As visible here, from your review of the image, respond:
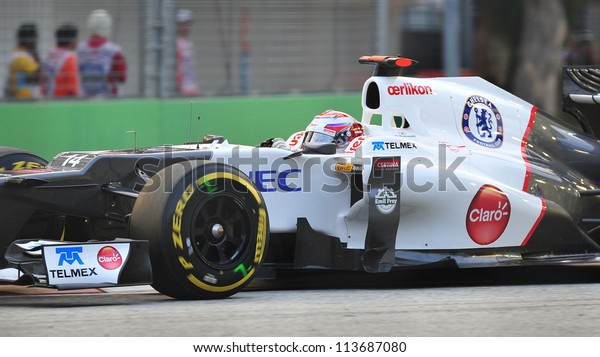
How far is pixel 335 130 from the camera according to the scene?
7.76m

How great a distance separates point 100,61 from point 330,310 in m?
5.60

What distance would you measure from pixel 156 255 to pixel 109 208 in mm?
742

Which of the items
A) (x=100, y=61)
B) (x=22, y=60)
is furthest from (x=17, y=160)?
(x=100, y=61)

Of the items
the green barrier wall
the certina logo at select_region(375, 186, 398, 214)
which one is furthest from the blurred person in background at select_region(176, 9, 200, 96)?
the certina logo at select_region(375, 186, 398, 214)

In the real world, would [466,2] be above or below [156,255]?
above

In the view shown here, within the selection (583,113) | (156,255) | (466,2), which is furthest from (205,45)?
(156,255)

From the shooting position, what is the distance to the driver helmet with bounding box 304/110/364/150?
7.74m

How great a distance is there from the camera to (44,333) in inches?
212

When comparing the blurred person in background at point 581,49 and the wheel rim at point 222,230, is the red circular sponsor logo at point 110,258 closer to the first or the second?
the wheel rim at point 222,230

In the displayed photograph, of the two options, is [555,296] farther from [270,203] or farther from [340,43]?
[340,43]

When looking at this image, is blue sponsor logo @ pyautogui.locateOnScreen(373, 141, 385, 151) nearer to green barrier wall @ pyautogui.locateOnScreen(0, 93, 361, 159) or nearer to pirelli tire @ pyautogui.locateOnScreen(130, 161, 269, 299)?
pirelli tire @ pyautogui.locateOnScreen(130, 161, 269, 299)

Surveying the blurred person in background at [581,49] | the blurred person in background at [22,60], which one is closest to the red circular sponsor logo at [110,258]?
the blurred person in background at [22,60]

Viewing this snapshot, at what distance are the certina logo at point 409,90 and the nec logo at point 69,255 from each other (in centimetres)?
278

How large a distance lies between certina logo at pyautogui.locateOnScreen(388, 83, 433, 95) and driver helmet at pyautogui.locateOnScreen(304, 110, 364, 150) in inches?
15.5
